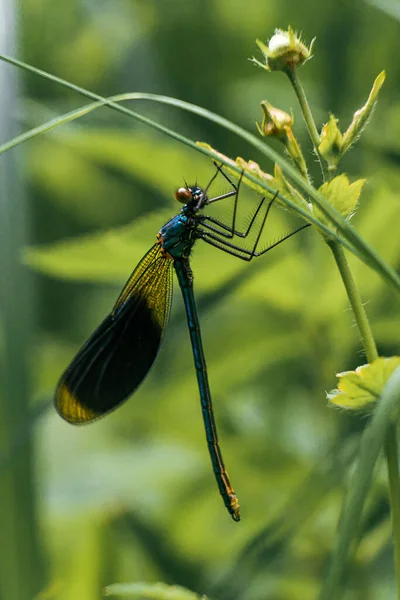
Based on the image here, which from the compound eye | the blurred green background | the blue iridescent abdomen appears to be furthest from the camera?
the blue iridescent abdomen

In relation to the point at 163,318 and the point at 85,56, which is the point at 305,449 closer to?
the point at 163,318

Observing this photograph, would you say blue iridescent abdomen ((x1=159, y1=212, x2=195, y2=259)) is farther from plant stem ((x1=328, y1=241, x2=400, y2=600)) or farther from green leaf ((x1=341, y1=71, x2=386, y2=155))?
plant stem ((x1=328, y1=241, x2=400, y2=600))

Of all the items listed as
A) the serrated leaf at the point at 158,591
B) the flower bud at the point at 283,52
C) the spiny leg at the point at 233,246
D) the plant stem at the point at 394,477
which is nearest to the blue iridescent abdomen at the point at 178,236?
the spiny leg at the point at 233,246

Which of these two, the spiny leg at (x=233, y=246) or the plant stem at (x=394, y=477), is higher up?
the spiny leg at (x=233, y=246)

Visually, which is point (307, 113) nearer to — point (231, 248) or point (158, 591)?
point (158, 591)

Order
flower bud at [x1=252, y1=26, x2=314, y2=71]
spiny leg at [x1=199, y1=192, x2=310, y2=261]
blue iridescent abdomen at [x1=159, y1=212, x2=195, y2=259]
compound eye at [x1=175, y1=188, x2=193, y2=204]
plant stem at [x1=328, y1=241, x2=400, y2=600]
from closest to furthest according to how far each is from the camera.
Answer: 1. plant stem at [x1=328, y1=241, x2=400, y2=600]
2. flower bud at [x1=252, y1=26, x2=314, y2=71]
3. spiny leg at [x1=199, y1=192, x2=310, y2=261]
4. compound eye at [x1=175, y1=188, x2=193, y2=204]
5. blue iridescent abdomen at [x1=159, y1=212, x2=195, y2=259]

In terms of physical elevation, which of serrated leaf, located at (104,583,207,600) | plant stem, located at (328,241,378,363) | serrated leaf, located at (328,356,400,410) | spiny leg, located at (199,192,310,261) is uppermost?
spiny leg, located at (199,192,310,261)

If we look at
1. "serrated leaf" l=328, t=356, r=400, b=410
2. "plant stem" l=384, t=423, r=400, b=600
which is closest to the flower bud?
"serrated leaf" l=328, t=356, r=400, b=410

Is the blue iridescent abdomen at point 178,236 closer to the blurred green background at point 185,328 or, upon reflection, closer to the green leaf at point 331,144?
the blurred green background at point 185,328
